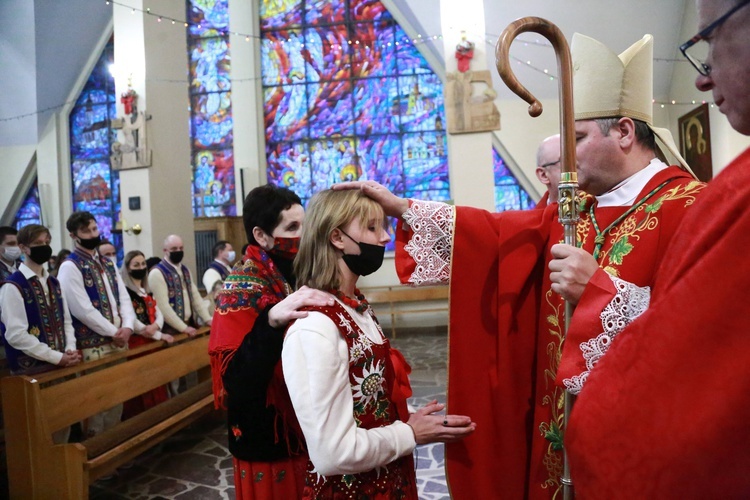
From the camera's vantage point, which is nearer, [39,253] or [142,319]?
[39,253]

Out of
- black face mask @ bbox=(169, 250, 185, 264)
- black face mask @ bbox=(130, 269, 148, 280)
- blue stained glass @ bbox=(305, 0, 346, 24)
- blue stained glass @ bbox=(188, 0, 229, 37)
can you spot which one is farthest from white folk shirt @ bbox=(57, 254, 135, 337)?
blue stained glass @ bbox=(188, 0, 229, 37)

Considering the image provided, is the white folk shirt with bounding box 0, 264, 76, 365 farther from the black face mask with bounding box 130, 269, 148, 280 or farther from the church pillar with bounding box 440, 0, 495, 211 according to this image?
the church pillar with bounding box 440, 0, 495, 211

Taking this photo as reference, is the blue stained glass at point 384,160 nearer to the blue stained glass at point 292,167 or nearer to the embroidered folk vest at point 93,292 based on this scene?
the blue stained glass at point 292,167

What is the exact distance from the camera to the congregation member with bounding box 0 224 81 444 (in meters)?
4.23

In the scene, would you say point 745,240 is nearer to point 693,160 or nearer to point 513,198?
point 693,160

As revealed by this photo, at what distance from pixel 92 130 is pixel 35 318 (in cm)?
1017

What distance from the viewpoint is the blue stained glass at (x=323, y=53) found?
40.8 feet

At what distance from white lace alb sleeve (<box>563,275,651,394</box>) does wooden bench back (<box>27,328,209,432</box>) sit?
3.09 m

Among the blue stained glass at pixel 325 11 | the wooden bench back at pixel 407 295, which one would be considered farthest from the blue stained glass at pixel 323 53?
the wooden bench back at pixel 407 295

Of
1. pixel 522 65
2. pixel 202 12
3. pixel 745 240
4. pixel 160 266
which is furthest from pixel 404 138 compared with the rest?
pixel 745 240

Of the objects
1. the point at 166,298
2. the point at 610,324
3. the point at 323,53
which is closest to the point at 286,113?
the point at 323,53

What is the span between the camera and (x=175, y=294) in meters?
6.43

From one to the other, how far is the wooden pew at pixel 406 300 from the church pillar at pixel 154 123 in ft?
10.9

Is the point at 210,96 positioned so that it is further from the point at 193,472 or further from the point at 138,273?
the point at 193,472
